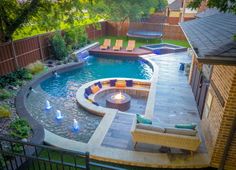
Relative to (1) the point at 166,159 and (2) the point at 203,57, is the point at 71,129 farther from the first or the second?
(2) the point at 203,57

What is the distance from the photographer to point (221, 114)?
19.7 feet

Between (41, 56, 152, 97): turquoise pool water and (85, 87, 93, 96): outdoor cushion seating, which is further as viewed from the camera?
(41, 56, 152, 97): turquoise pool water

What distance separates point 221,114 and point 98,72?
40.9 ft

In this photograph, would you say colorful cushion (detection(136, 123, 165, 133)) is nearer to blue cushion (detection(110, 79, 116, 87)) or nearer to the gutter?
the gutter

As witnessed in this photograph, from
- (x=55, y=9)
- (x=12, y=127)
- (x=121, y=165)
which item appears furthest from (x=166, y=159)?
(x=55, y=9)

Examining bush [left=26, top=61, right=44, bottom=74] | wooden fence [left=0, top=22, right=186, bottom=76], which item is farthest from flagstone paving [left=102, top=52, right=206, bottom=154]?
bush [left=26, top=61, right=44, bottom=74]

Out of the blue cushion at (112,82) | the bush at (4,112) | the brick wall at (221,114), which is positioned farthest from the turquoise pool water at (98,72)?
the brick wall at (221,114)

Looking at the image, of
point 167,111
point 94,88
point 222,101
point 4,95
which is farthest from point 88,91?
point 222,101

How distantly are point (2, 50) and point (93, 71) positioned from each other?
274 inches

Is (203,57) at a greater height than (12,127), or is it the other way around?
(203,57)

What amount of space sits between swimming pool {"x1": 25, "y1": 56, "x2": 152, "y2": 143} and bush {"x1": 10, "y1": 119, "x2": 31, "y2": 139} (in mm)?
1182

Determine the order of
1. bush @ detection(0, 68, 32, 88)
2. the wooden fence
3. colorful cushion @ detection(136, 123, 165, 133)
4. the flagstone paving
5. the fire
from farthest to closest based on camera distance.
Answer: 1. the wooden fence
2. bush @ detection(0, 68, 32, 88)
3. the fire
4. the flagstone paving
5. colorful cushion @ detection(136, 123, 165, 133)

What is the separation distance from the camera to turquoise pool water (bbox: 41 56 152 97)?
14305 mm

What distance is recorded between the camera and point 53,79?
1541 centimetres
